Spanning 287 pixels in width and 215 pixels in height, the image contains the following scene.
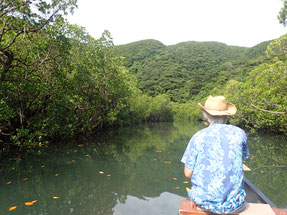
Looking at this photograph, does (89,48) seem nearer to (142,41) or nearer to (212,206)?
(212,206)

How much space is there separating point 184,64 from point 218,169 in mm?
84717


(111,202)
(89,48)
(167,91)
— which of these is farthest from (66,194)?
(167,91)

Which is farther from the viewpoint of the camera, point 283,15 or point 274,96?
point 274,96

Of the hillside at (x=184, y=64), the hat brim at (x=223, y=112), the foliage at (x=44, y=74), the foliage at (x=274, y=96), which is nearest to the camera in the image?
the hat brim at (x=223, y=112)

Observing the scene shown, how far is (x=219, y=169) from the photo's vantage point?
2.01 m

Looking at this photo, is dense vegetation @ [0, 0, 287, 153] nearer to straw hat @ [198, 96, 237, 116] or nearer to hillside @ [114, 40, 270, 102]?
straw hat @ [198, 96, 237, 116]

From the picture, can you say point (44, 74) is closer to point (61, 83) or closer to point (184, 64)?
point (61, 83)

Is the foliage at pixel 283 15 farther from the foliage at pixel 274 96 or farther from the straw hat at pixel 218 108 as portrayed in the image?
the straw hat at pixel 218 108

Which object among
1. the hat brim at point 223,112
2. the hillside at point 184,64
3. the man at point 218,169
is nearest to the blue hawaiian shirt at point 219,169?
the man at point 218,169

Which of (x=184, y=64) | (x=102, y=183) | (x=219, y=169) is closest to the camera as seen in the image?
(x=219, y=169)

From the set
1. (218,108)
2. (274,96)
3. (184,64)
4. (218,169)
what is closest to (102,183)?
(218,169)

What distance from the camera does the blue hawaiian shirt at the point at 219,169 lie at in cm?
198

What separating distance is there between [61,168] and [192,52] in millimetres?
90092

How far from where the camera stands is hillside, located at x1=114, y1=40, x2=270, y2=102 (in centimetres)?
6500
